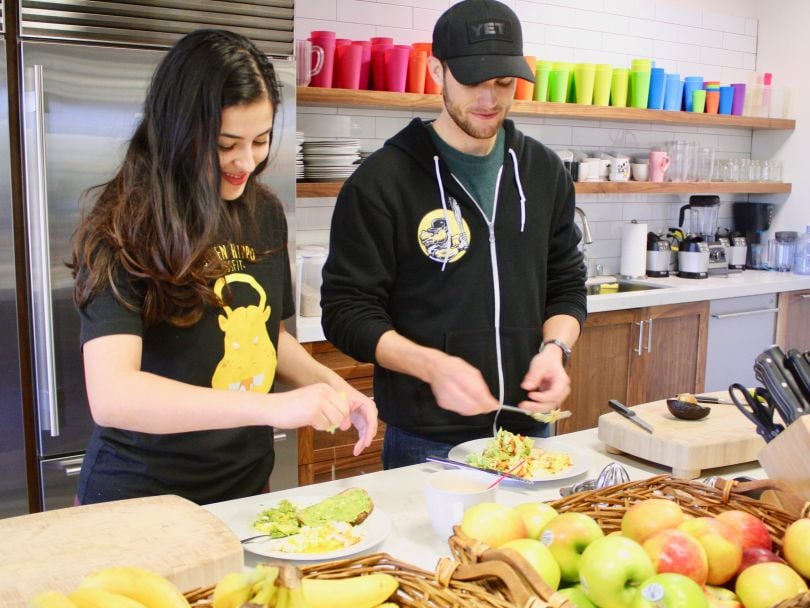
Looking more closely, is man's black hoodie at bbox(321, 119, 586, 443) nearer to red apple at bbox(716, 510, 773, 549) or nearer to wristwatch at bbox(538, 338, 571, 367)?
wristwatch at bbox(538, 338, 571, 367)

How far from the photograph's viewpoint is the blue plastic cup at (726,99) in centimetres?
530

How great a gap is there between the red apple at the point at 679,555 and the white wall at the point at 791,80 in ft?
16.4

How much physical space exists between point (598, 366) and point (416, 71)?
1610 mm

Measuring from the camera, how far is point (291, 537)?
1.47 m

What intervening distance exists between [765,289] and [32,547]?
4.43m

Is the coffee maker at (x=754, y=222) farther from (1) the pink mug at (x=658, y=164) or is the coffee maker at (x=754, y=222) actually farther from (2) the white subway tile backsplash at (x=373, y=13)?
(2) the white subway tile backsplash at (x=373, y=13)

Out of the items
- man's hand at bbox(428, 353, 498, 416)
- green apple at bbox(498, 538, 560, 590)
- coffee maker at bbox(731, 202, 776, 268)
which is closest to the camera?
green apple at bbox(498, 538, 560, 590)

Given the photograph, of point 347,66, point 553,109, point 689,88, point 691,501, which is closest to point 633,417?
point 691,501

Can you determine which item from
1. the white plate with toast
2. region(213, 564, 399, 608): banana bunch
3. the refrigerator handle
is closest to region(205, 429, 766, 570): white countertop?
the white plate with toast

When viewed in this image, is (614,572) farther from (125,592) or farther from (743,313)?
(743,313)

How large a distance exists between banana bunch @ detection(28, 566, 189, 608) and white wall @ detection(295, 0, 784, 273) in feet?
10.6

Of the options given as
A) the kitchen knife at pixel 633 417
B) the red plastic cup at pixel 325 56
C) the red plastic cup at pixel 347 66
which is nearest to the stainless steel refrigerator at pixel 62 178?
the red plastic cup at pixel 325 56

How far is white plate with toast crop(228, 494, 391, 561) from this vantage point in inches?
55.8

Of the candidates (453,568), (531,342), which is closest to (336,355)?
(531,342)
